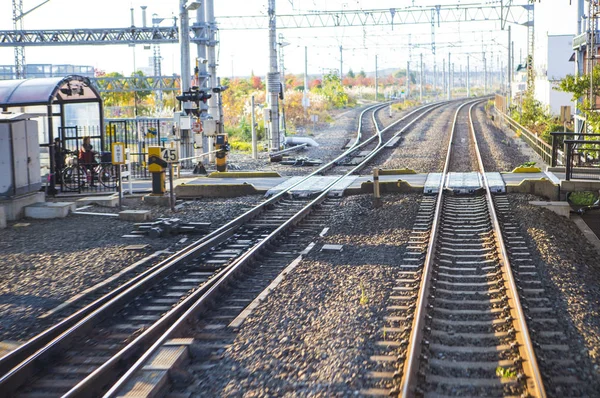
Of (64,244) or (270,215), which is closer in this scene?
(64,244)

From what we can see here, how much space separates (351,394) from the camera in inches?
247

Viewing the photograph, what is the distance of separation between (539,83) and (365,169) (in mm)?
36702

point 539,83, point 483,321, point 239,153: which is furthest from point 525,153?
point 539,83

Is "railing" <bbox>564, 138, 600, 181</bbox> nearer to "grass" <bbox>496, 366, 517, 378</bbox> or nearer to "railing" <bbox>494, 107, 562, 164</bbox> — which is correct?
"railing" <bbox>494, 107, 562, 164</bbox>

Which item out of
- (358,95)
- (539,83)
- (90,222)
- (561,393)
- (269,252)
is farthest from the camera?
(358,95)

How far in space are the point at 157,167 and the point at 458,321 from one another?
10.6m

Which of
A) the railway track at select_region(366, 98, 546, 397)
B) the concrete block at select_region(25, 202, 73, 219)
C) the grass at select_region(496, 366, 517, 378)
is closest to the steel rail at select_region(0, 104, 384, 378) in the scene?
the railway track at select_region(366, 98, 546, 397)

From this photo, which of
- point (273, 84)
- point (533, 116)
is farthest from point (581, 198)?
point (533, 116)

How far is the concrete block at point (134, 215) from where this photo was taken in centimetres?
1557

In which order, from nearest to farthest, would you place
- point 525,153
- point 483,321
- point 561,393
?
point 561,393
point 483,321
point 525,153

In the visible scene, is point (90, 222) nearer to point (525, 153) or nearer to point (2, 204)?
point (2, 204)

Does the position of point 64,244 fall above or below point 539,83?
below

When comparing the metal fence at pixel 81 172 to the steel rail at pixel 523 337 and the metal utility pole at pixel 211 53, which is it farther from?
the steel rail at pixel 523 337

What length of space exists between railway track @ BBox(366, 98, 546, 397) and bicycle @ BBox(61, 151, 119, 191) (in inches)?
345
